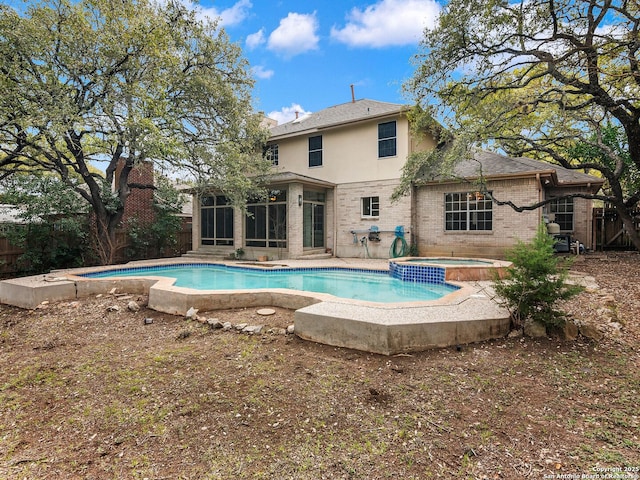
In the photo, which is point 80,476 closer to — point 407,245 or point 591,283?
point 591,283

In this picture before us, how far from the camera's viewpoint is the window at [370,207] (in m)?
13.5

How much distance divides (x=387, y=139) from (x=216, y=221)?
27.3ft

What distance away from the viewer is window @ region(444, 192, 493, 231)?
1199 cm

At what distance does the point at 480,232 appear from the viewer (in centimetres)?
1204

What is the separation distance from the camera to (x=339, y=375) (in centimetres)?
342

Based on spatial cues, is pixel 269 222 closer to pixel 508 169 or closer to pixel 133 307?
pixel 133 307

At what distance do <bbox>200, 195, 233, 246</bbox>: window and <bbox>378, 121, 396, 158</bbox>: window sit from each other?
22.8 ft

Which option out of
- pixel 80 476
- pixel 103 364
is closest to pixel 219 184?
pixel 103 364

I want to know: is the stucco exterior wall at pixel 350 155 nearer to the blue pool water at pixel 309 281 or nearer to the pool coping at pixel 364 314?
the blue pool water at pixel 309 281

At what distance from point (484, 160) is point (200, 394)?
43.0 ft

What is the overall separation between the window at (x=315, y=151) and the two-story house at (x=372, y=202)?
0.15 ft

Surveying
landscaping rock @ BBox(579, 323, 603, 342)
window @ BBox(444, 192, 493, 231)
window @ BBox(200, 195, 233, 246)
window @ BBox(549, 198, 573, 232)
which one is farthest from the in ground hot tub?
window @ BBox(200, 195, 233, 246)

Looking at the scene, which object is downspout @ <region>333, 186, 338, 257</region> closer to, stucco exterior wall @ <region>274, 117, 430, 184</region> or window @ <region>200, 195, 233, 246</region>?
stucco exterior wall @ <region>274, 117, 430, 184</region>

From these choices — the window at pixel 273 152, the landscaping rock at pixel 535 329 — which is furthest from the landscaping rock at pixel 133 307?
the window at pixel 273 152
